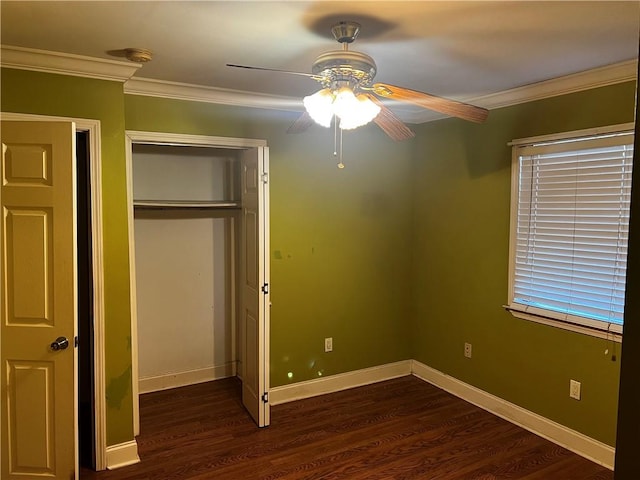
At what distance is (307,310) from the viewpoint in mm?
4023

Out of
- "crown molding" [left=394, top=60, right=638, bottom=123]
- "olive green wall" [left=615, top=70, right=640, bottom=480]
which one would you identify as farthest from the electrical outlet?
"olive green wall" [left=615, top=70, right=640, bottom=480]

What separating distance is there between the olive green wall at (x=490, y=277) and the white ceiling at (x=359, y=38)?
1.38ft

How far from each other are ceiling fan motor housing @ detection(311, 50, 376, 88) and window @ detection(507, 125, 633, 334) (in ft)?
5.52

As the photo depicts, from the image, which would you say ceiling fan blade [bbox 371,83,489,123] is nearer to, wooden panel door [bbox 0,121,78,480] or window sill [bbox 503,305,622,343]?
wooden panel door [bbox 0,121,78,480]

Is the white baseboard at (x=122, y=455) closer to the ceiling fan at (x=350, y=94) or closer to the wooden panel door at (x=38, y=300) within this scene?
the wooden panel door at (x=38, y=300)

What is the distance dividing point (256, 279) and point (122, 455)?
1.36 meters

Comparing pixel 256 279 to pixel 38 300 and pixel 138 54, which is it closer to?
pixel 38 300

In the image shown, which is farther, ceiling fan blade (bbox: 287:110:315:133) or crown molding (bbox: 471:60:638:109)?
crown molding (bbox: 471:60:638:109)

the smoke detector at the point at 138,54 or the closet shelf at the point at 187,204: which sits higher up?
the smoke detector at the point at 138,54

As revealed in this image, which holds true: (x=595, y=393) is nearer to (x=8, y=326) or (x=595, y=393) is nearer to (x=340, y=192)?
(x=340, y=192)

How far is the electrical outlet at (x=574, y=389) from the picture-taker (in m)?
3.18

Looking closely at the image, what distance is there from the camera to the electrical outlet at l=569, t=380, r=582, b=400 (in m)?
3.18

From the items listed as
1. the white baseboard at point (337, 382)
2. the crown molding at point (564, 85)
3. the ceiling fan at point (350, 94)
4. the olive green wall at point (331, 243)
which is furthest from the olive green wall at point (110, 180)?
the crown molding at point (564, 85)

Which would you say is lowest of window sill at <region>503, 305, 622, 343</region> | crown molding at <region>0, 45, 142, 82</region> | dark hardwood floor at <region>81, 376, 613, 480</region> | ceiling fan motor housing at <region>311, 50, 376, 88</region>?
dark hardwood floor at <region>81, 376, 613, 480</region>
